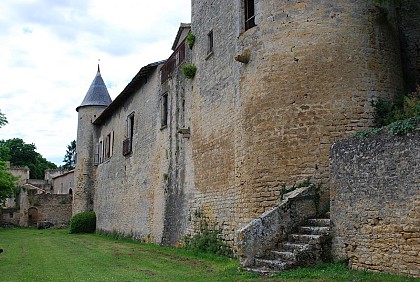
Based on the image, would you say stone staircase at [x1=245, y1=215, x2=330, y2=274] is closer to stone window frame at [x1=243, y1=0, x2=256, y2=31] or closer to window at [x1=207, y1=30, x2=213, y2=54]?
stone window frame at [x1=243, y1=0, x2=256, y2=31]

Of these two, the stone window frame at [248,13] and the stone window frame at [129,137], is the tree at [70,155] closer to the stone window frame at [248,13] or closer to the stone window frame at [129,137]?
the stone window frame at [129,137]

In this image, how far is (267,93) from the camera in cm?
1123

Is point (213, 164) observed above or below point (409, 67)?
below

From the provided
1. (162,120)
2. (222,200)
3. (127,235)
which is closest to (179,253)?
(222,200)

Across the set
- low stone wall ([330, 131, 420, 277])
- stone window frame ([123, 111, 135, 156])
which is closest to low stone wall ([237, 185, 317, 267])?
low stone wall ([330, 131, 420, 277])

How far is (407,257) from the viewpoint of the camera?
736 cm

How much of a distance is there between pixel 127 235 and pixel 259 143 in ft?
47.3

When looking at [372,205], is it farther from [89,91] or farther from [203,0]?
[89,91]

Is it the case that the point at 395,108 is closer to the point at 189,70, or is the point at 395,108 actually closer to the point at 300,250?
the point at 300,250

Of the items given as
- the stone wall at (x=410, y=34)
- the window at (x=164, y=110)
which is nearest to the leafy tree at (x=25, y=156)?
the window at (x=164, y=110)

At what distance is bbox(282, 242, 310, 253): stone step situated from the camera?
8.87 metres

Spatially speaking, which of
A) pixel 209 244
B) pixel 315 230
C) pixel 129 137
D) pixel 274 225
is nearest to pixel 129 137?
pixel 129 137

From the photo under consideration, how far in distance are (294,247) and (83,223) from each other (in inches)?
964

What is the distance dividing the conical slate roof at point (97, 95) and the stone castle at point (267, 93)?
17.8 meters
